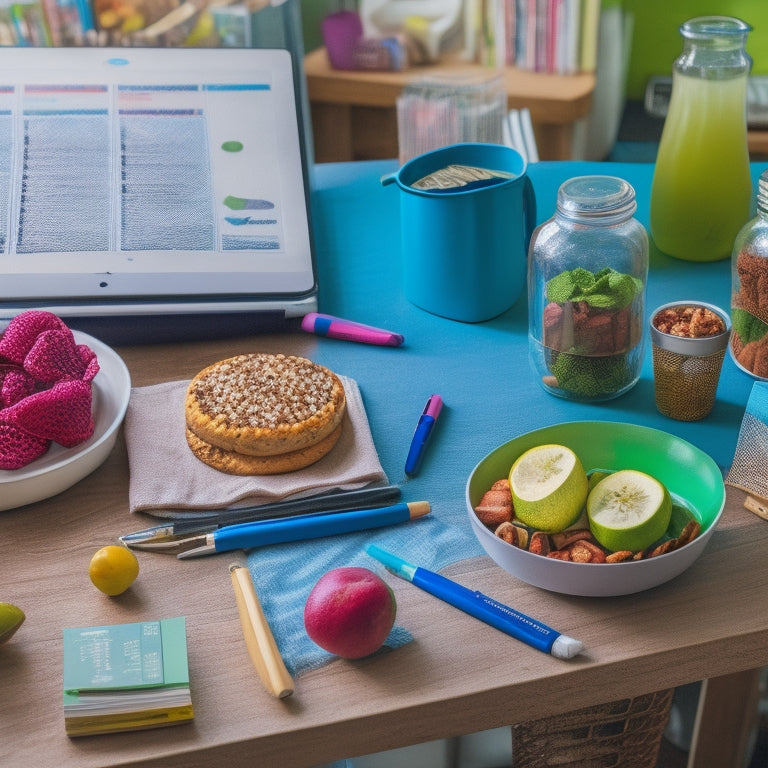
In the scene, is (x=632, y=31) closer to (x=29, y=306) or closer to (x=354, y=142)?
(x=354, y=142)

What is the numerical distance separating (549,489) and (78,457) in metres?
0.39

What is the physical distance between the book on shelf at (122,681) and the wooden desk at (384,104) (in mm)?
2152

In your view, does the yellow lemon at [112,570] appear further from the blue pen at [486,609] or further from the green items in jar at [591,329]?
the green items in jar at [591,329]

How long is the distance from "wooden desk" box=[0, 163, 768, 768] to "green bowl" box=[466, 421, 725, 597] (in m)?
0.02

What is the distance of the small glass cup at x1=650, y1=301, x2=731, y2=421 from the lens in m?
0.86

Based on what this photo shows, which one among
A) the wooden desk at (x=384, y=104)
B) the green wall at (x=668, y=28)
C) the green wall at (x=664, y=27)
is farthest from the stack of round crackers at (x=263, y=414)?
the green wall at (x=668, y=28)

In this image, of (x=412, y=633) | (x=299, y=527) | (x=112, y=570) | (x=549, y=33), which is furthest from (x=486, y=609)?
(x=549, y=33)

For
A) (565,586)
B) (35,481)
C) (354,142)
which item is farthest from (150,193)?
(354,142)

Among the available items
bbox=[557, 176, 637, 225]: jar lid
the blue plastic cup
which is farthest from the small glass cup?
the blue plastic cup

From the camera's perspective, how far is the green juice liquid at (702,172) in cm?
107

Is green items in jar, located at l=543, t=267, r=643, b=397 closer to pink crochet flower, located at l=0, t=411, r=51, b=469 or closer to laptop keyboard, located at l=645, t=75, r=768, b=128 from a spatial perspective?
pink crochet flower, located at l=0, t=411, r=51, b=469

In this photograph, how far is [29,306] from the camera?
3.43ft

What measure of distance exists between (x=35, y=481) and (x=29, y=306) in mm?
319

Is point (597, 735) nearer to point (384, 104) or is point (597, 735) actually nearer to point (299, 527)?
point (299, 527)
